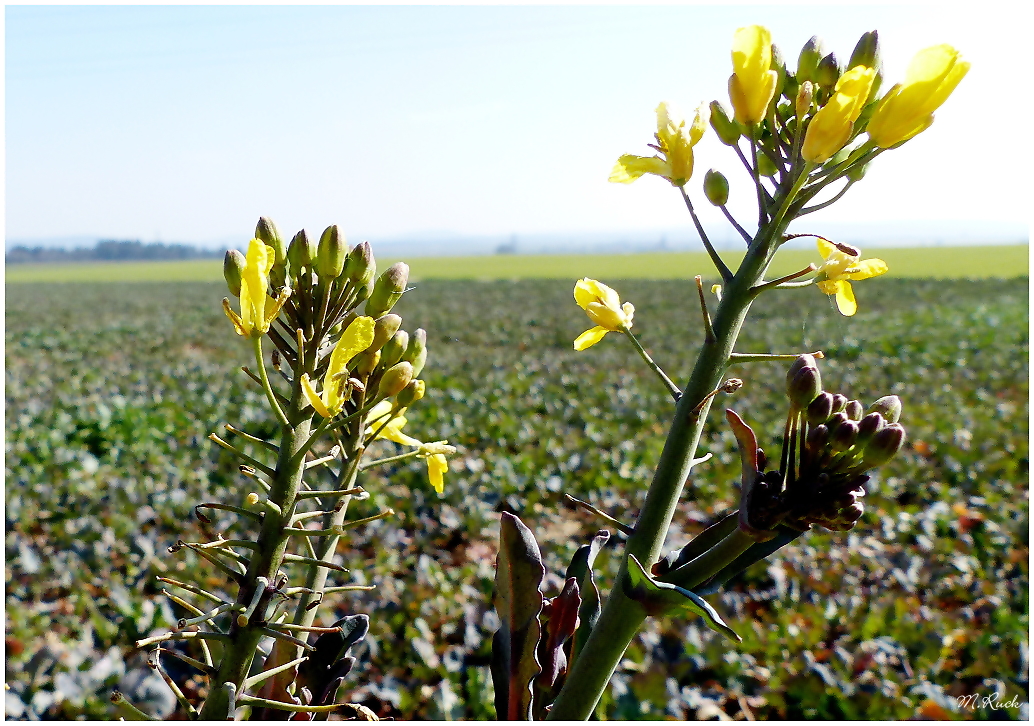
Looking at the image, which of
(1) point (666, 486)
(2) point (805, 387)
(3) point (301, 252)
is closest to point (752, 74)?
(2) point (805, 387)

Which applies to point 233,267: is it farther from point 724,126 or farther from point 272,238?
point 724,126

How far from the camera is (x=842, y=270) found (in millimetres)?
837

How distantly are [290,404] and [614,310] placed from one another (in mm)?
423

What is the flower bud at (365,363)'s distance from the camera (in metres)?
0.90

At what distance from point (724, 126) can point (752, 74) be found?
0.08 m

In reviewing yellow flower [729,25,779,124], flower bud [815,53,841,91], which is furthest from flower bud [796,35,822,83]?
yellow flower [729,25,779,124]

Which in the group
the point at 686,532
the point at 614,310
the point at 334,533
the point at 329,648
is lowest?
the point at 686,532

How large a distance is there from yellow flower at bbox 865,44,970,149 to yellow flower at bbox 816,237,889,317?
124 mm

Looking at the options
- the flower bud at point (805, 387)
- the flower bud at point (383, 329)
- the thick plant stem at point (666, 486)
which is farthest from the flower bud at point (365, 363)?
the flower bud at point (805, 387)

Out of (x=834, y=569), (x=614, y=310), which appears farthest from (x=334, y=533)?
(x=834, y=569)

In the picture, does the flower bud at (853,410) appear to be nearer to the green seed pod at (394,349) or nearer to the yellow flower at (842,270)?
the yellow flower at (842,270)

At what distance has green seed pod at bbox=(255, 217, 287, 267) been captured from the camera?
897 millimetres

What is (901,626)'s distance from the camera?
410 centimetres

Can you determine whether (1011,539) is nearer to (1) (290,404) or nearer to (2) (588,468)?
(2) (588,468)
